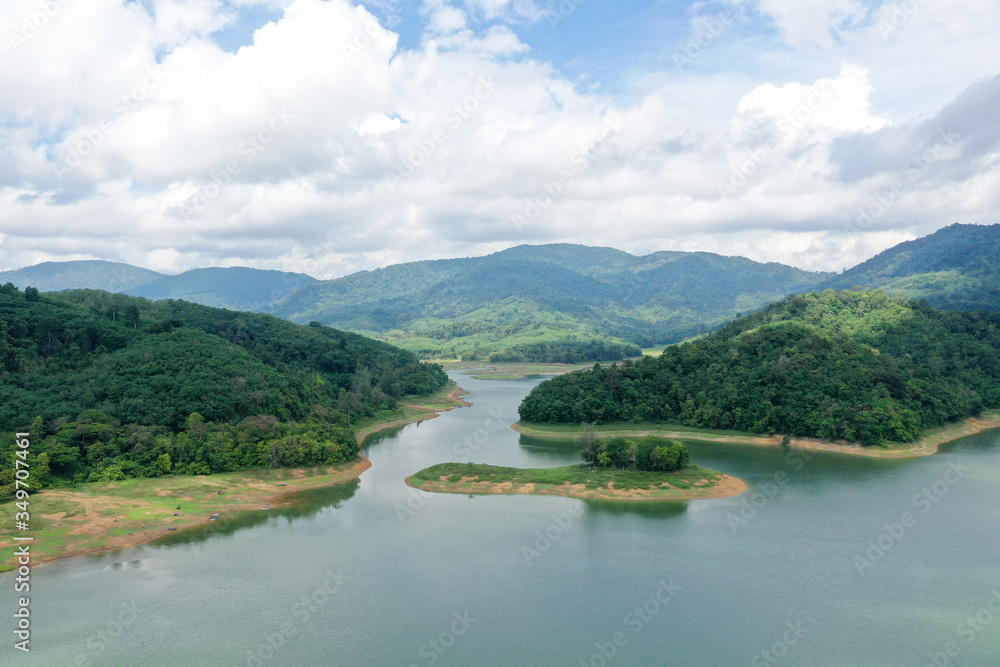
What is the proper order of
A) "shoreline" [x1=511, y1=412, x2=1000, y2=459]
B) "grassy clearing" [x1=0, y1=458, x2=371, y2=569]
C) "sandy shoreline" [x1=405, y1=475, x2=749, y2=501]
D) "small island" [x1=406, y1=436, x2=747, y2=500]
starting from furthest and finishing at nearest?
"shoreline" [x1=511, y1=412, x2=1000, y2=459] → "small island" [x1=406, y1=436, x2=747, y2=500] → "sandy shoreline" [x1=405, y1=475, x2=749, y2=501] → "grassy clearing" [x1=0, y1=458, x2=371, y2=569]

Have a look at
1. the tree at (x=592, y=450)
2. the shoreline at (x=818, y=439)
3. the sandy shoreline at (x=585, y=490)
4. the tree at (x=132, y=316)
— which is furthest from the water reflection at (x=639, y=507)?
the tree at (x=132, y=316)

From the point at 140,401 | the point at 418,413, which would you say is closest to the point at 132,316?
the point at 140,401

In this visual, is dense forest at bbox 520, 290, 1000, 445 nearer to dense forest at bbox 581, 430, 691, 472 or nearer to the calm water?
the calm water

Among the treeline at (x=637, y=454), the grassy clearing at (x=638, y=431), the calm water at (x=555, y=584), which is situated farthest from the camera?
the grassy clearing at (x=638, y=431)

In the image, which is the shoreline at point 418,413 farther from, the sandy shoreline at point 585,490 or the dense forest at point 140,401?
the sandy shoreline at point 585,490

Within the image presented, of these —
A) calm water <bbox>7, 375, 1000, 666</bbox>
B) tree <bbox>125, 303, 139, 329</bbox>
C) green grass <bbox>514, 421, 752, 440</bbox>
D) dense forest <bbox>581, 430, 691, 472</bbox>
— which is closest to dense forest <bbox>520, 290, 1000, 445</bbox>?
green grass <bbox>514, 421, 752, 440</bbox>

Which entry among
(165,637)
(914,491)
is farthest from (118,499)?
(914,491)

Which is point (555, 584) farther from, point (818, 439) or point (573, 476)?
point (818, 439)
